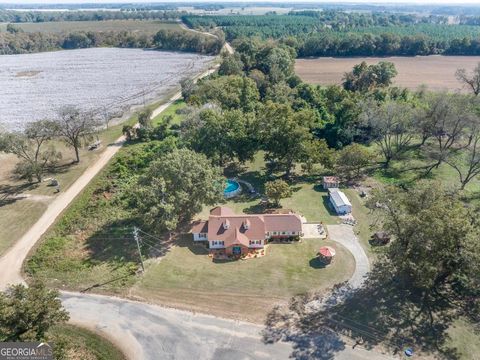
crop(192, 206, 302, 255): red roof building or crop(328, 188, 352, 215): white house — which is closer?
crop(192, 206, 302, 255): red roof building

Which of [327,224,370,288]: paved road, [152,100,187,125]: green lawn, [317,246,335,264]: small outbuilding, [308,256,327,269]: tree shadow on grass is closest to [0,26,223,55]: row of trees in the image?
[152,100,187,125]: green lawn

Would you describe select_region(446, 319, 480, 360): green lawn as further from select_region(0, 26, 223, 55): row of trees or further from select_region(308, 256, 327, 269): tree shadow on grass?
select_region(0, 26, 223, 55): row of trees

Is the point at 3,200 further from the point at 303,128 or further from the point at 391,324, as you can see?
the point at 391,324

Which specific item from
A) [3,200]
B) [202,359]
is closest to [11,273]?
[3,200]

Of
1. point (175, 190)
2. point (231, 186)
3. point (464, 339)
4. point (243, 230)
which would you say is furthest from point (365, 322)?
point (231, 186)

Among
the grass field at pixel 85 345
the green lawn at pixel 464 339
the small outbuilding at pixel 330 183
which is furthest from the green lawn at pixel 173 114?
the green lawn at pixel 464 339

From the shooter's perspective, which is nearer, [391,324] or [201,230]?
[391,324]
